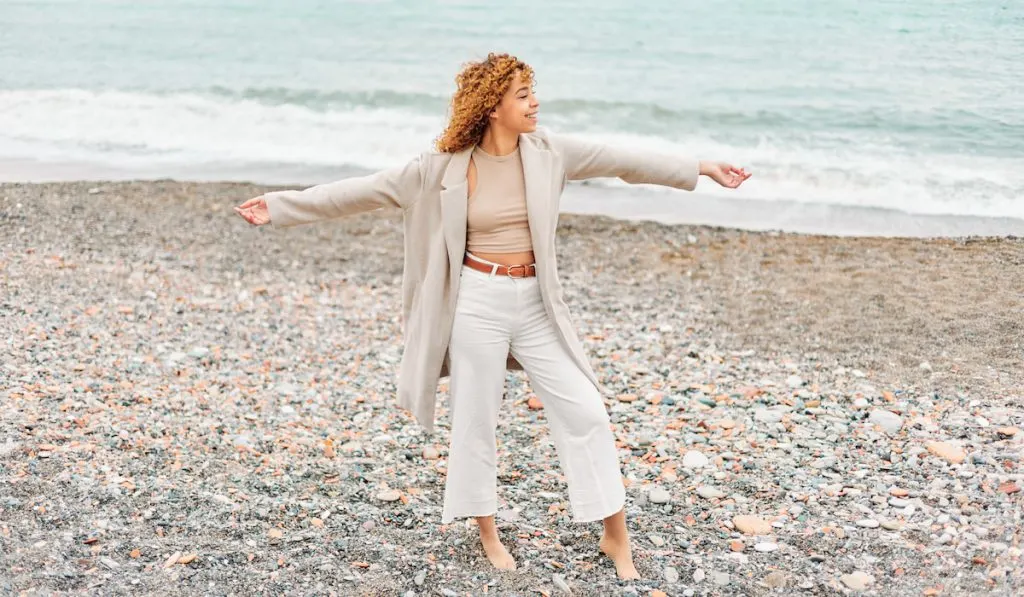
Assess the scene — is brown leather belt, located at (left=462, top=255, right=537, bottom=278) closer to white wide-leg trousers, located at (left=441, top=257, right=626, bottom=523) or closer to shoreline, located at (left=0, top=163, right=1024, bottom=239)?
white wide-leg trousers, located at (left=441, top=257, right=626, bottom=523)

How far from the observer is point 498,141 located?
4117mm

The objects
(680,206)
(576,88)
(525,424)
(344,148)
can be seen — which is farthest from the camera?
(576,88)

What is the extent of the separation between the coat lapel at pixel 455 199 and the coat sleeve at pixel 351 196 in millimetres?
132

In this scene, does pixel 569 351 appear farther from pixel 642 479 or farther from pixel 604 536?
pixel 642 479

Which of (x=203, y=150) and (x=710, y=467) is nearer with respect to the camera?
(x=710, y=467)

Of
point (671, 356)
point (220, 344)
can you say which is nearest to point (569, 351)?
point (671, 356)

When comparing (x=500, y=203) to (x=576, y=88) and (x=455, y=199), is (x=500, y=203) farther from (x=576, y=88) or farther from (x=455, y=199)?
(x=576, y=88)

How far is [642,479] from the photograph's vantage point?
562 centimetres

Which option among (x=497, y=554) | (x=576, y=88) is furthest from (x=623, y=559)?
(x=576, y=88)

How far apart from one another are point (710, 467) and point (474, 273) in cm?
224

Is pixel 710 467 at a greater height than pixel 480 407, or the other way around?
pixel 480 407

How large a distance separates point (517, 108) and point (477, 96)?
0.17 meters

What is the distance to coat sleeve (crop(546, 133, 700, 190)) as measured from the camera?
4246 millimetres

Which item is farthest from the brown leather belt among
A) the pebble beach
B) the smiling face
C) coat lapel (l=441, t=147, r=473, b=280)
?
the pebble beach
